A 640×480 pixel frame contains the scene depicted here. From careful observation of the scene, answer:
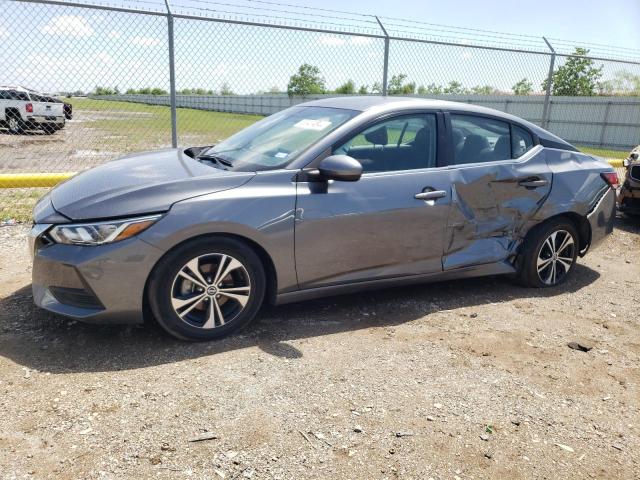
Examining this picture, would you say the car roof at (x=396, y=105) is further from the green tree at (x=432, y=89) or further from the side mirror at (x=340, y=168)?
the green tree at (x=432, y=89)

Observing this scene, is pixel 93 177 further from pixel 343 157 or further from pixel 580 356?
pixel 580 356

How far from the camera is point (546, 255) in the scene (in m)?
4.86

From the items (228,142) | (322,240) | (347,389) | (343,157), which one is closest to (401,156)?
(343,157)

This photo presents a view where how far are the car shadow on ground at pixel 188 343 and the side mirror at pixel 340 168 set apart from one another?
1.07m

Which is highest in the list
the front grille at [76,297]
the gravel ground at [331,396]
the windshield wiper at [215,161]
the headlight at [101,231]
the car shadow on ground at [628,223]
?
the windshield wiper at [215,161]

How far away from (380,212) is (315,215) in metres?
0.50

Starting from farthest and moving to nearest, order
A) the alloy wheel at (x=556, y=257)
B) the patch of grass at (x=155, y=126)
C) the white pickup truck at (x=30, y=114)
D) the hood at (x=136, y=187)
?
the white pickup truck at (x=30, y=114) < the patch of grass at (x=155, y=126) < the alloy wheel at (x=556, y=257) < the hood at (x=136, y=187)

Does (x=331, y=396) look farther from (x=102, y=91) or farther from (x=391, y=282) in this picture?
(x=102, y=91)

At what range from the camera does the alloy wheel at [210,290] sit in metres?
3.39

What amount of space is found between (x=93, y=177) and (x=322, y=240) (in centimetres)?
162

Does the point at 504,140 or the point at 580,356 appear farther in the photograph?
the point at 504,140

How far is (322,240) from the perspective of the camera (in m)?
3.70

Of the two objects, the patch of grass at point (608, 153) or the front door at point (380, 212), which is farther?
the patch of grass at point (608, 153)

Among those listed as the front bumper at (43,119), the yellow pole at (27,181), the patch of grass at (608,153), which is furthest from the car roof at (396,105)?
the front bumper at (43,119)
